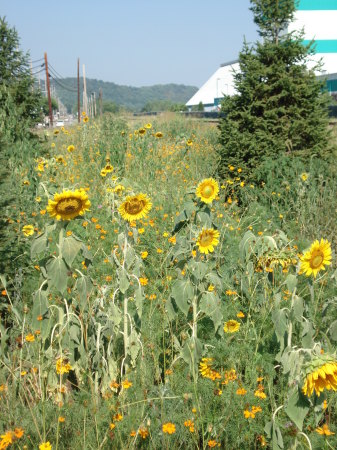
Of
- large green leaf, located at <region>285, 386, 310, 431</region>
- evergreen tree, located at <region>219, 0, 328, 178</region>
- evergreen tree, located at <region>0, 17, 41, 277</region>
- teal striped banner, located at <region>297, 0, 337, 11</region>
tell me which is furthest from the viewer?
teal striped banner, located at <region>297, 0, 337, 11</region>

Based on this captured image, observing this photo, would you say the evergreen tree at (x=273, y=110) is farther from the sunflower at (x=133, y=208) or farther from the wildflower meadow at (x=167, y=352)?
the sunflower at (x=133, y=208)

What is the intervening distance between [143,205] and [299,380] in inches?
54.0

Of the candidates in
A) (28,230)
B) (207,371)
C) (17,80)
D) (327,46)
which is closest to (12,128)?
(17,80)

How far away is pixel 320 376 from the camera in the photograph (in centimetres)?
178

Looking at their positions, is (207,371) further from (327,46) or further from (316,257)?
(327,46)

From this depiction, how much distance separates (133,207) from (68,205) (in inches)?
20.9

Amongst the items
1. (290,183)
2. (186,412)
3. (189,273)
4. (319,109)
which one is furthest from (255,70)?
(186,412)

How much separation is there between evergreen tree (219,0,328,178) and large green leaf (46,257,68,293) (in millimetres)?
5277

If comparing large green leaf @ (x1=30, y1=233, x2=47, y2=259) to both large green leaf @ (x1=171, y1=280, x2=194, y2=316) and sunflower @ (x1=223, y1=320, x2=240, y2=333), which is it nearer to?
large green leaf @ (x1=171, y1=280, x2=194, y2=316)

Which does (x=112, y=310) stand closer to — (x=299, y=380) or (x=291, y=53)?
(x=299, y=380)

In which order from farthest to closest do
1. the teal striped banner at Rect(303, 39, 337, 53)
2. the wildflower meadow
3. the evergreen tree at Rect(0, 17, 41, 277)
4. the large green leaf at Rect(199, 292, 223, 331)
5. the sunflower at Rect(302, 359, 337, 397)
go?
1. the teal striped banner at Rect(303, 39, 337, 53)
2. the evergreen tree at Rect(0, 17, 41, 277)
3. the large green leaf at Rect(199, 292, 223, 331)
4. the wildflower meadow
5. the sunflower at Rect(302, 359, 337, 397)

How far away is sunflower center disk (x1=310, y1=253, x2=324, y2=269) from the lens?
2.38 metres

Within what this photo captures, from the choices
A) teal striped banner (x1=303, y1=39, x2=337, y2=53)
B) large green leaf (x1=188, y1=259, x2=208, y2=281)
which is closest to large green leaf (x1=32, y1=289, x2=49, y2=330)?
large green leaf (x1=188, y1=259, x2=208, y2=281)

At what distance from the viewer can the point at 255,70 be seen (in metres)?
7.73
